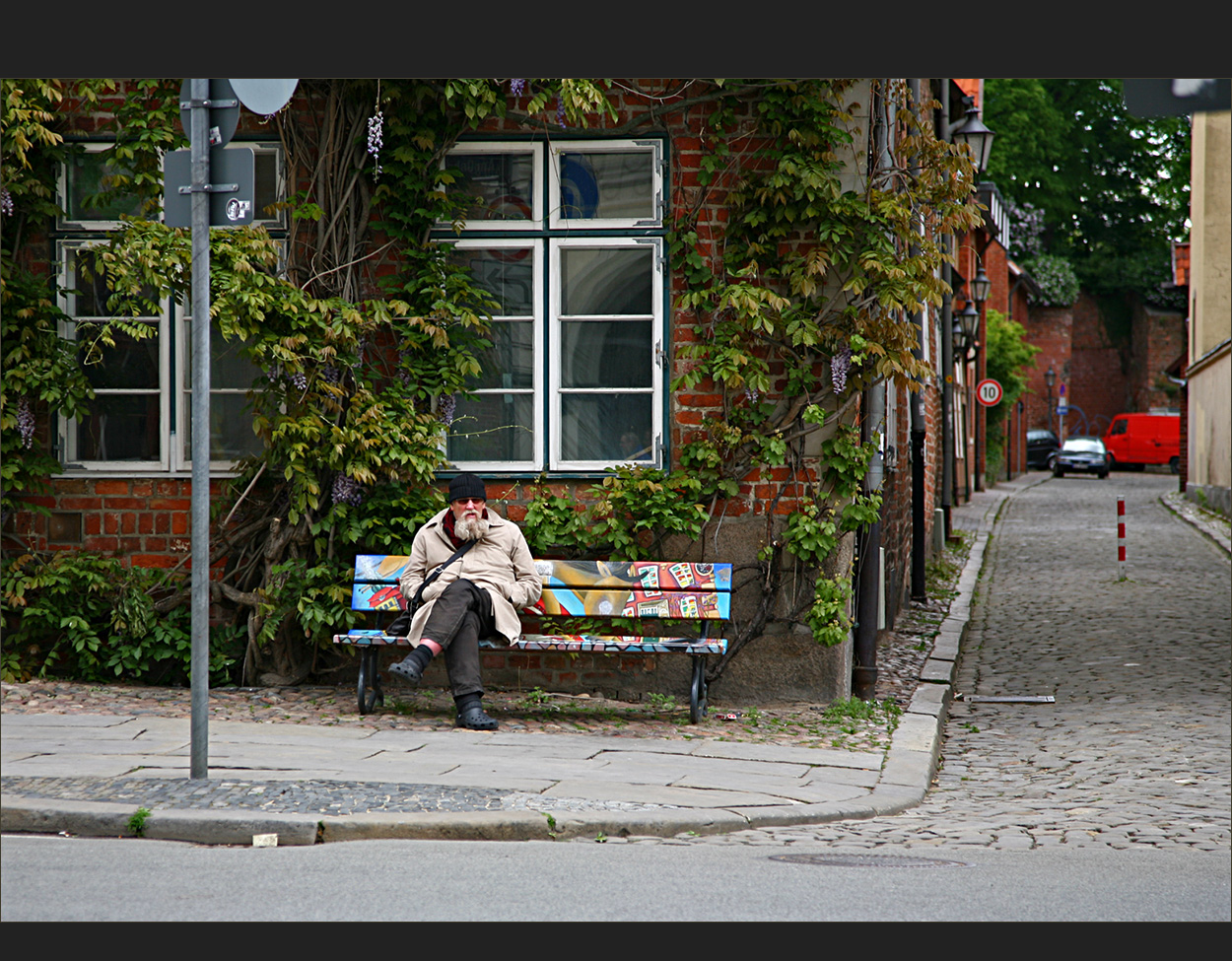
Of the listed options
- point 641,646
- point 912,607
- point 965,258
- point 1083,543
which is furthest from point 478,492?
point 965,258

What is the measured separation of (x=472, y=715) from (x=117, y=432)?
3.43 m

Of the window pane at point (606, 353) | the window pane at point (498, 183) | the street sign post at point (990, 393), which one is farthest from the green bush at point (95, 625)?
the street sign post at point (990, 393)

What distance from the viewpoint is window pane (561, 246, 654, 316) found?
9.26 meters

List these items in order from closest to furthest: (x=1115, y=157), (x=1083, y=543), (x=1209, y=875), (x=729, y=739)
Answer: (x=1209, y=875) < (x=729, y=739) < (x=1083, y=543) < (x=1115, y=157)

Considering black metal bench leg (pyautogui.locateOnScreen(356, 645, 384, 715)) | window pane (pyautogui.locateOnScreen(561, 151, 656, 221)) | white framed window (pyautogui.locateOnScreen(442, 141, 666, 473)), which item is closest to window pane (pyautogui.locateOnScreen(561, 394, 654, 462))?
white framed window (pyautogui.locateOnScreen(442, 141, 666, 473))

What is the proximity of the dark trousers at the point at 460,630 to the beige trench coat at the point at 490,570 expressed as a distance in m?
0.07

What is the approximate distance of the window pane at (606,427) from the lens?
30.5ft

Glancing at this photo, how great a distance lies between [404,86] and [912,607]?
8393mm

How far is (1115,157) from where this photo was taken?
1961 inches

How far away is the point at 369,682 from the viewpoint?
859cm

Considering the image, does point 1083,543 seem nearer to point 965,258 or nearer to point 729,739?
point 965,258

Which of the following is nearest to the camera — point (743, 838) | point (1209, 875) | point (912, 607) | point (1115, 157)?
point (1209, 875)

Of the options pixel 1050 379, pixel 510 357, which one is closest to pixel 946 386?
pixel 510 357

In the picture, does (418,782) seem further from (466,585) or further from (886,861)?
(886,861)
